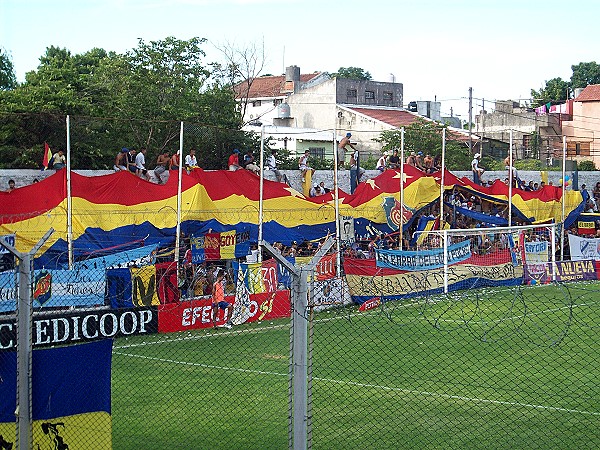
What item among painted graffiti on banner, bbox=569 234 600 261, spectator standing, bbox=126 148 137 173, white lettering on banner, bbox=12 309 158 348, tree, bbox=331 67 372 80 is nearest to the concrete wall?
spectator standing, bbox=126 148 137 173

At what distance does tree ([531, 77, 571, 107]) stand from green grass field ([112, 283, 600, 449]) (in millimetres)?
65276

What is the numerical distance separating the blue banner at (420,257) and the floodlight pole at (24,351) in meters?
18.8

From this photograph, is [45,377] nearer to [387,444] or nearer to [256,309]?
[387,444]

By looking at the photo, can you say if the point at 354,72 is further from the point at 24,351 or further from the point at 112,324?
the point at 24,351

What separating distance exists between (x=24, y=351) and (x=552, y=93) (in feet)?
268

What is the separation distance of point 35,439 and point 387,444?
4742 millimetres

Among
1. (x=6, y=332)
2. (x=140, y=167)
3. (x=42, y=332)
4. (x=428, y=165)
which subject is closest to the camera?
(x=6, y=332)

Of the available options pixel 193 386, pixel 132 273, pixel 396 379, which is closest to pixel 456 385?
pixel 396 379

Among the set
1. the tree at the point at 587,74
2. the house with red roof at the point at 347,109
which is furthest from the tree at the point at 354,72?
the house with red roof at the point at 347,109

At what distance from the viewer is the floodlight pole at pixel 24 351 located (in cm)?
781

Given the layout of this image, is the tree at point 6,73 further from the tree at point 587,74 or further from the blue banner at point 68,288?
the tree at point 587,74

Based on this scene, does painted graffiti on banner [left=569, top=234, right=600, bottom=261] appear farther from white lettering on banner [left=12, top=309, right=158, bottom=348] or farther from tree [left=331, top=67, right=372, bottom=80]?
tree [left=331, top=67, right=372, bottom=80]

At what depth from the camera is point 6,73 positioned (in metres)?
38.4

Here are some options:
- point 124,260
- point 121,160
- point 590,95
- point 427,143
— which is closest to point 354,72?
point 590,95
